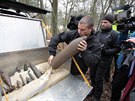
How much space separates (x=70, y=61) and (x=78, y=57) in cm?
12

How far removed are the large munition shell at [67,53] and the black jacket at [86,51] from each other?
8.3 inches

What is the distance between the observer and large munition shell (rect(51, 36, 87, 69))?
231 cm

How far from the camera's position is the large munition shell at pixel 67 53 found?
231cm

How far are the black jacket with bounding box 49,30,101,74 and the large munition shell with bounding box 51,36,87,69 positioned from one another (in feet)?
0.69

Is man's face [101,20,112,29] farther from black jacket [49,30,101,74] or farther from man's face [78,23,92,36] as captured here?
man's face [78,23,92,36]

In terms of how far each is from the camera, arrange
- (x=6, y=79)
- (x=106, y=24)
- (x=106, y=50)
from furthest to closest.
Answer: (x=106, y=24) → (x=106, y=50) → (x=6, y=79)

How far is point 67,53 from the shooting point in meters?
2.37

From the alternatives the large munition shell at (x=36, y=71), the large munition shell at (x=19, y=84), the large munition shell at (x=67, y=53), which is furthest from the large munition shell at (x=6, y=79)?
the large munition shell at (x=67, y=53)

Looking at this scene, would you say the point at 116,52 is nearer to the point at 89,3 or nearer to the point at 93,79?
the point at 93,79

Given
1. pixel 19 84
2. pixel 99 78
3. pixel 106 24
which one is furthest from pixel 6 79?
pixel 106 24

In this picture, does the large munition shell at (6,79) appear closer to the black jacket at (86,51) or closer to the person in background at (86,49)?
the person in background at (86,49)

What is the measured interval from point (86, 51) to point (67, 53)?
0.29 meters

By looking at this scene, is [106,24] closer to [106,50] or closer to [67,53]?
[106,50]

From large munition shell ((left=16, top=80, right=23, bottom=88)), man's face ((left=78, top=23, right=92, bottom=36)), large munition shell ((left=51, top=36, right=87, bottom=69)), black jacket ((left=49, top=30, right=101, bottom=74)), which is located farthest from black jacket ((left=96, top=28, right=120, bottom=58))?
large munition shell ((left=16, top=80, right=23, bottom=88))
